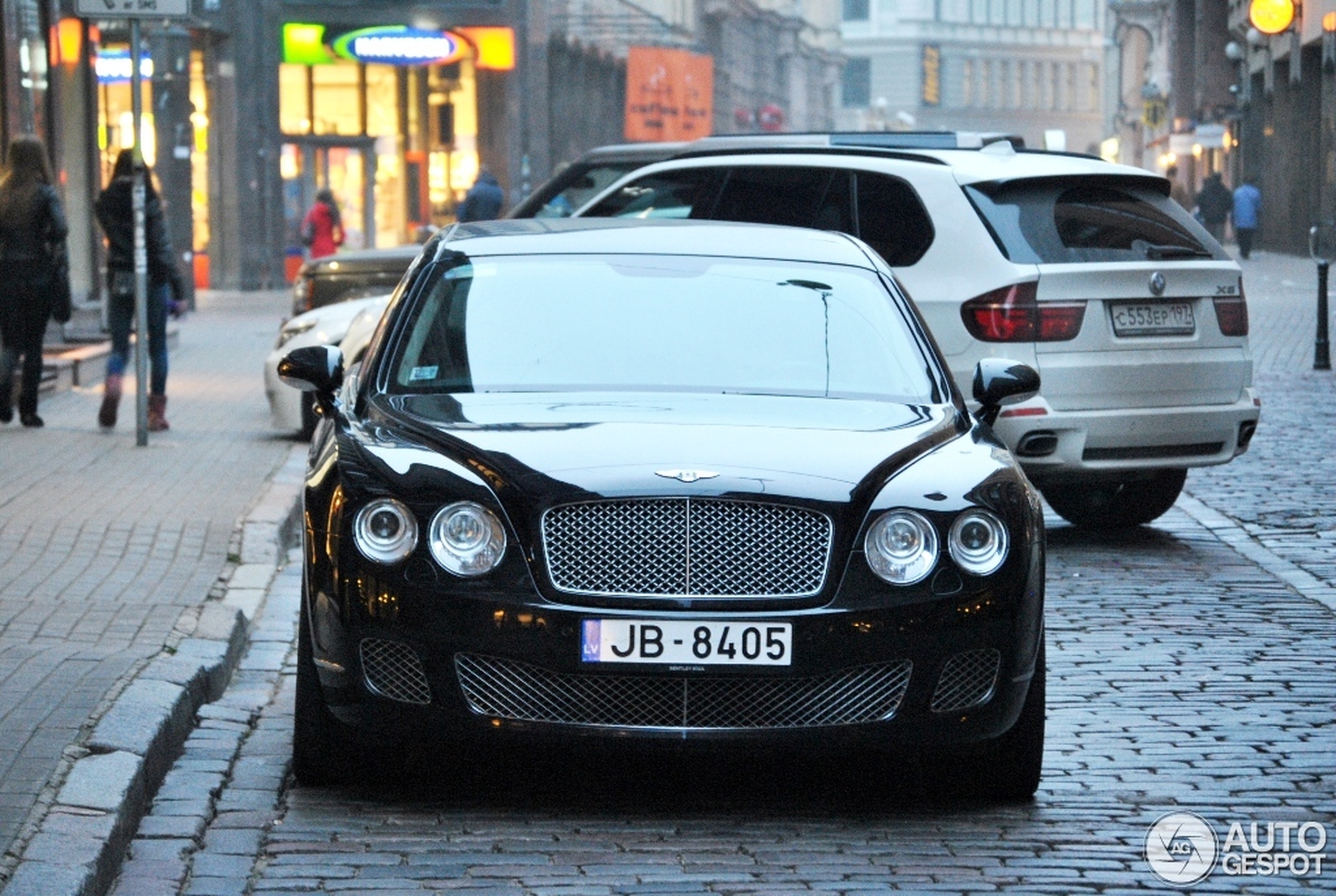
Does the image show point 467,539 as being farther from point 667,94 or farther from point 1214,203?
point 667,94

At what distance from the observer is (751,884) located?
507cm

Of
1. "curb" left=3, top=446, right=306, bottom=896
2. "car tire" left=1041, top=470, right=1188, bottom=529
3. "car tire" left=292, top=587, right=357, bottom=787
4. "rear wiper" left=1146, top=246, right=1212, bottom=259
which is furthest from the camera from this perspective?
"car tire" left=1041, top=470, right=1188, bottom=529

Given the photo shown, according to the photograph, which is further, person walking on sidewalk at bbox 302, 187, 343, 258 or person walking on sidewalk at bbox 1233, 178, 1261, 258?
person walking on sidewalk at bbox 1233, 178, 1261, 258

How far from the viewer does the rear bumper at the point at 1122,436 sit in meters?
9.94

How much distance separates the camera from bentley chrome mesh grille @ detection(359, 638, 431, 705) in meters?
5.55

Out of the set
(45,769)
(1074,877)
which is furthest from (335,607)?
(1074,877)

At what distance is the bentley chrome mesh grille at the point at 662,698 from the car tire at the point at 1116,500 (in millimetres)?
5689

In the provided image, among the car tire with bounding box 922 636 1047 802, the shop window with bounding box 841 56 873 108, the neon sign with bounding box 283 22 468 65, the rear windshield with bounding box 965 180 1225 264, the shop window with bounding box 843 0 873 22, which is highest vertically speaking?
the shop window with bounding box 843 0 873 22

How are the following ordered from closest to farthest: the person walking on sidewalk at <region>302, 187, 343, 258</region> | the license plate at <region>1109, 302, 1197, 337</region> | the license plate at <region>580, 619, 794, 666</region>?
1. the license plate at <region>580, 619, 794, 666</region>
2. the license plate at <region>1109, 302, 1197, 337</region>
3. the person walking on sidewalk at <region>302, 187, 343, 258</region>

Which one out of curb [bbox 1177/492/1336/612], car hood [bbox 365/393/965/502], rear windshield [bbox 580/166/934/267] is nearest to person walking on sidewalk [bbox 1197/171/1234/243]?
curb [bbox 1177/492/1336/612]

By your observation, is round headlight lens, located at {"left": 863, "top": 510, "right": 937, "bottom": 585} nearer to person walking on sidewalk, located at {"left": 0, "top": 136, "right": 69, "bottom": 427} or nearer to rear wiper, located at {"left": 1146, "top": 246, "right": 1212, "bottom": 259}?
rear wiper, located at {"left": 1146, "top": 246, "right": 1212, "bottom": 259}

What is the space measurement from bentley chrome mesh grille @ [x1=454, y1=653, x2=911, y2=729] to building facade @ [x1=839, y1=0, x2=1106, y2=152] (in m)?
135

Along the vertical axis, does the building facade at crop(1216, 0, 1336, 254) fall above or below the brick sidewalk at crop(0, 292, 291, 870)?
above

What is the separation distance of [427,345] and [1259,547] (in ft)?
17.1
